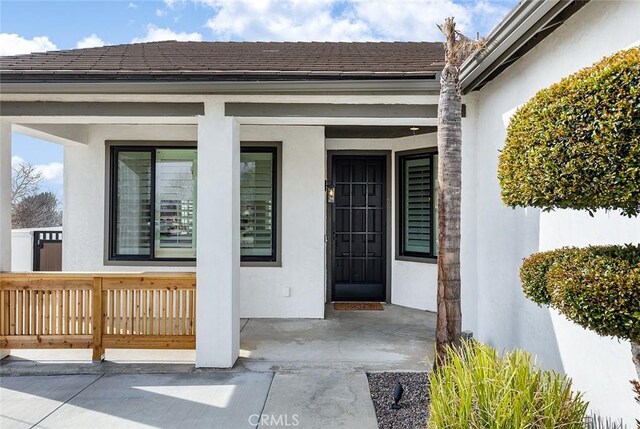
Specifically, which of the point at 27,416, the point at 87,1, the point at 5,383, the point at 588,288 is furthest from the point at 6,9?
the point at 588,288

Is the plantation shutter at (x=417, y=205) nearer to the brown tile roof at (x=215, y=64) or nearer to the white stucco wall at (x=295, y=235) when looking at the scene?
the white stucco wall at (x=295, y=235)

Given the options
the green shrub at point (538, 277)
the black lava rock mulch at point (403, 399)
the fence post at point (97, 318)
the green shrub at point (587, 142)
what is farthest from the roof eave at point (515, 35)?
the fence post at point (97, 318)

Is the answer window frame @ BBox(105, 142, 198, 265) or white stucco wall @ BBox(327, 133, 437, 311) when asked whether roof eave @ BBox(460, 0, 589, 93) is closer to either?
white stucco wall @ BBox(327, 133, 437, 311)

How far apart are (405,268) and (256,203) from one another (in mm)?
2873

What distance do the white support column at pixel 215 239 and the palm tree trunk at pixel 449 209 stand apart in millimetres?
2260

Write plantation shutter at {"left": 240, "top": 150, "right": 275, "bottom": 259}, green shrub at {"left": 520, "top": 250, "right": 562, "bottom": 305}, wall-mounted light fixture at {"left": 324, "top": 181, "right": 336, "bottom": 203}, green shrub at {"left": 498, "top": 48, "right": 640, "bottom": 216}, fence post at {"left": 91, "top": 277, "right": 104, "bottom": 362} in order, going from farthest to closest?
wall-mounted light fixture at {"left": 324, "top": 181, "right": 336, "bottom": 203} → plantation shutter at {"left": 240, "top": 150, "right": 275, "bottom": 259} → fence post at {"left": 91, "top": 277, "right": 104, "bottom": 362} → green shrub at {"left": 520, "top": 250, "right": 562, "bottom": 305} → green shrub at {"left": 498, "top": 48, "right": 640, "bottom": 216}

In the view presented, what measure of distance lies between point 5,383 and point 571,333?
5.25 metres

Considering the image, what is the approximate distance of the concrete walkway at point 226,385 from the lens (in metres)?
3.45

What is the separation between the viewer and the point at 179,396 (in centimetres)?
388

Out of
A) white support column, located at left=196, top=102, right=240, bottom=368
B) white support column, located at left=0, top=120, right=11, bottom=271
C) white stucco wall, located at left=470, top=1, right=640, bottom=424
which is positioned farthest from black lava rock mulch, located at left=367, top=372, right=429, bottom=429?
white support column, located at left=0, top=120, right=11, bottom=271

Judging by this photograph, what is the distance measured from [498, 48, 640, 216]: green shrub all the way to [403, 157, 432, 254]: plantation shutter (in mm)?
4909

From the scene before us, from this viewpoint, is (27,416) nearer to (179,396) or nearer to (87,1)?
(179,396)

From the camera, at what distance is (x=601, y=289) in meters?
1.85

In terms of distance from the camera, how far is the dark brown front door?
7.75 m
